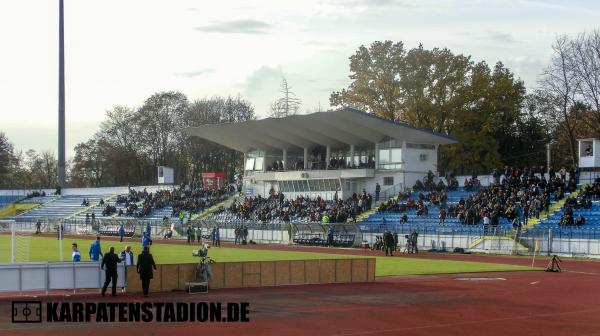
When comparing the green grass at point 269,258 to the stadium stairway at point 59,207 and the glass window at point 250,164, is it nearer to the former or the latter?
the glass window at point 250,164

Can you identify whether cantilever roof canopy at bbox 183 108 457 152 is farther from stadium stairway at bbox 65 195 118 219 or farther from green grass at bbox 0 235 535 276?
stadium stairway at bbox 65 195 118 219

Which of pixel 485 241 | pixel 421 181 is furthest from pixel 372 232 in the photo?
→ pixel 421 181

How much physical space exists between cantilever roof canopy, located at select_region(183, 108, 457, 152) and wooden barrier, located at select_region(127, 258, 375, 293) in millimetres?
32842

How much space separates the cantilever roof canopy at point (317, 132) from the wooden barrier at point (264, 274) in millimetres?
32842

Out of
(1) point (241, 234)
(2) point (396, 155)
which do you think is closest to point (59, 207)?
(1) point (241, 234)

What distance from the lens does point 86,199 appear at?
95.1 meters

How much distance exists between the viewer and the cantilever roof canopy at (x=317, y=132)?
65.4 metres

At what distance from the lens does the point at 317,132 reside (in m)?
71.8

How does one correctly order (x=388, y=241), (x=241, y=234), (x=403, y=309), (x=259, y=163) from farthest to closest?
1. (x=259, y=163)
2. (x=241, y=234)
3. (x=388, y=241)
4. (x=403, y=309)

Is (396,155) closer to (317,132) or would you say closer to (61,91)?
(317,132)

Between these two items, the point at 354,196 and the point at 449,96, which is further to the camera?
the point at 449,96

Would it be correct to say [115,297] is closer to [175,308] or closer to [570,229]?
[175,308]

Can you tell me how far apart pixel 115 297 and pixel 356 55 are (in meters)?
60.0

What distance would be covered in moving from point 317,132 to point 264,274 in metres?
43.4
